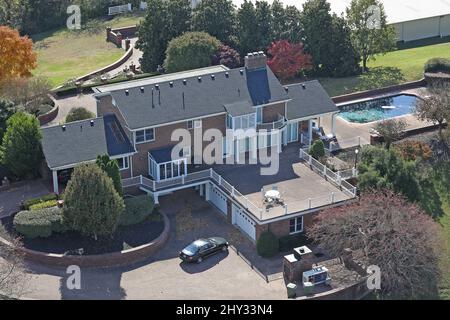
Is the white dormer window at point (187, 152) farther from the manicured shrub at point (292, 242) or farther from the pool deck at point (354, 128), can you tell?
the pool deck at point (354, 128)

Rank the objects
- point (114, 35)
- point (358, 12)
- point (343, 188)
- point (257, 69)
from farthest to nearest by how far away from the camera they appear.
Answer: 1. point (114, 35)
2. point (358, 12)
3. point (257, 69)
4. point (343, 188)

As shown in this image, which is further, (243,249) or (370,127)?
(370,127)

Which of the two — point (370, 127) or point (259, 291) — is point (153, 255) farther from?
point (370, 127)

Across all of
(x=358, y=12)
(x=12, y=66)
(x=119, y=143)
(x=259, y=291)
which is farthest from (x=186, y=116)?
(x=358, y=12)

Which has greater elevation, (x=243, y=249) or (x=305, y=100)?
(x=305, y=100)

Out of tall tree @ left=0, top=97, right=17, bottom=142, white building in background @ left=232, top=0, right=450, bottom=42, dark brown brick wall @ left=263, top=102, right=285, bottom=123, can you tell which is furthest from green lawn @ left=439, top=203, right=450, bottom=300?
white building in background @ left=232, top=0, right=450, bottom=42

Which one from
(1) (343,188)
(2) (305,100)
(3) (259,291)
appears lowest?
(3) (259,291)

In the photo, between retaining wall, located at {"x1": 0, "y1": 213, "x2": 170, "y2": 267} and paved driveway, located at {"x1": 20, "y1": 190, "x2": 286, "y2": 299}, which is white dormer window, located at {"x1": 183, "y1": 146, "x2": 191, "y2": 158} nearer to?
paved driveway, located at {"x1": 20, "y1": 190, "x2": 286, "y2": 299}
